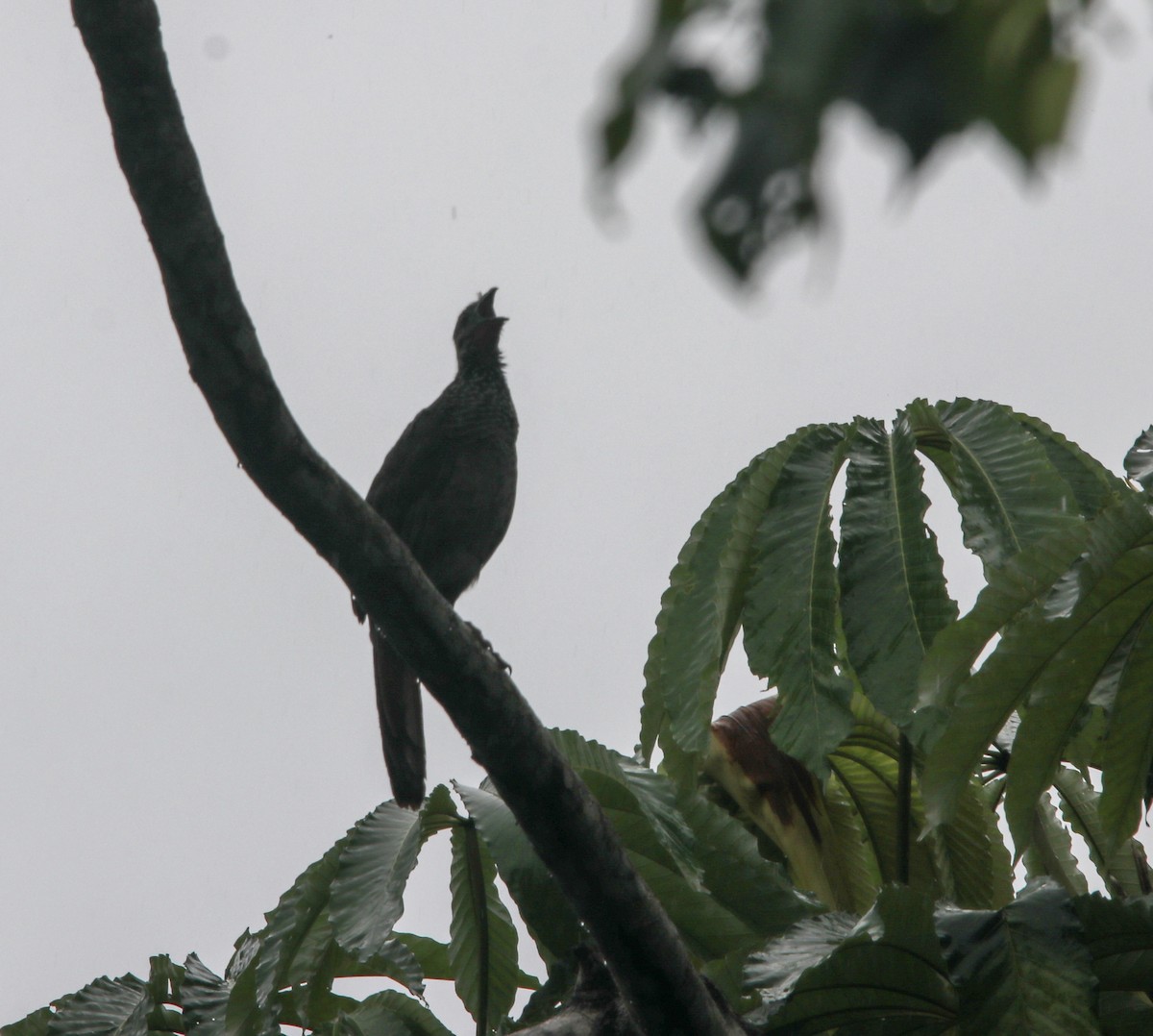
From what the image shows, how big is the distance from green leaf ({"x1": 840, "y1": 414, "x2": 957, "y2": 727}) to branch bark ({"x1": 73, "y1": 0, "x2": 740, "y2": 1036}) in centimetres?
55

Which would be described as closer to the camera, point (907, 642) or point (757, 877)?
point (907, 642)

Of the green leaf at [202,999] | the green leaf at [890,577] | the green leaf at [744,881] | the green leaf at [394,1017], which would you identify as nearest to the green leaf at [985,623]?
the green leaf at [890,577]

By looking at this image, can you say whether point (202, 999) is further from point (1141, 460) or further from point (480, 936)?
point (1141, 460)

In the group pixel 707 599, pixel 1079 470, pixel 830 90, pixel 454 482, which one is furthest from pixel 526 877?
pixel 454 482

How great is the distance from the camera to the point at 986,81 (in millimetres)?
570

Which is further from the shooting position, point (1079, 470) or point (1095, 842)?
point (1095, 842)

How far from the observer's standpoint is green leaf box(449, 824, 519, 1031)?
2748 mm

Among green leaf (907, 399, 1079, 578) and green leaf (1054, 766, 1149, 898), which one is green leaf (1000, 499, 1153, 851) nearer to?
green leaf (907, 399, 1079, 578)

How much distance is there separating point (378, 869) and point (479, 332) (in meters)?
3.08

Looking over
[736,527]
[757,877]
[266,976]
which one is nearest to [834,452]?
[736,527]

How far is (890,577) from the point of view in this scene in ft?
7.42

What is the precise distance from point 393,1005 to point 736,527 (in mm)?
1362

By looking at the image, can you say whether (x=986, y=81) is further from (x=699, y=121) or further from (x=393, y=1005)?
(x=393, y=1005)

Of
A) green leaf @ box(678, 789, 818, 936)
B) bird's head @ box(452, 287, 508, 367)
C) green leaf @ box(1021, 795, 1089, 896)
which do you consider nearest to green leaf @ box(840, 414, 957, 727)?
green leaf @ box(678, 789, 818, 936)
